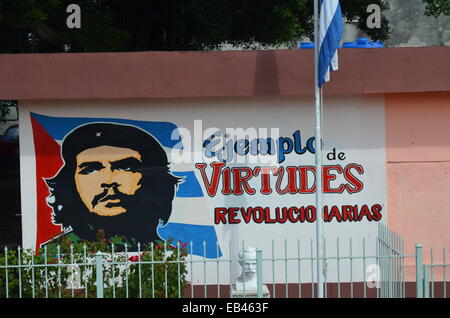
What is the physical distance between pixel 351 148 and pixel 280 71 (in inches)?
53.2

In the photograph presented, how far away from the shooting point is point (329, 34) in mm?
8406

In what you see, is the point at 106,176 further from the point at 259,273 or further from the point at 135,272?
the point at 259,273

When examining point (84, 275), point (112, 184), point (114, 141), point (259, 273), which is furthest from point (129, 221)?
point (259, 273)

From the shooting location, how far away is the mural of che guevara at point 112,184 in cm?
990

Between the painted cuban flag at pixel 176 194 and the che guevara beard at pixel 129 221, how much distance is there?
17cm

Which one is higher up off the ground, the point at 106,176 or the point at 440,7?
the point at 440,7

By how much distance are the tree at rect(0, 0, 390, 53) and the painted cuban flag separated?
483 cm

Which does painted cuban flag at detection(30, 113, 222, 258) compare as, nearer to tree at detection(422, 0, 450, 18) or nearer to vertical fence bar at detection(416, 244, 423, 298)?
vertical fence bar at detection(416, 244, 423, 298)

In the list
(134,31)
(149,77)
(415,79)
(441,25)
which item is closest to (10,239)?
(134,31)

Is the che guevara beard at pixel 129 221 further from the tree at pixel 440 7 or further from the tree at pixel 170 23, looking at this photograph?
the tree at pixel 440 7

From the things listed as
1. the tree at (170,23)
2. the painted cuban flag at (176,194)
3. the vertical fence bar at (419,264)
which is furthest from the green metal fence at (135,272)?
the tree at (170,23)

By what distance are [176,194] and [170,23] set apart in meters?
8.55

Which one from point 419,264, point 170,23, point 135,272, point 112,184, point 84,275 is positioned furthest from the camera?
point 170,23

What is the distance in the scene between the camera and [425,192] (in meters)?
9.95
